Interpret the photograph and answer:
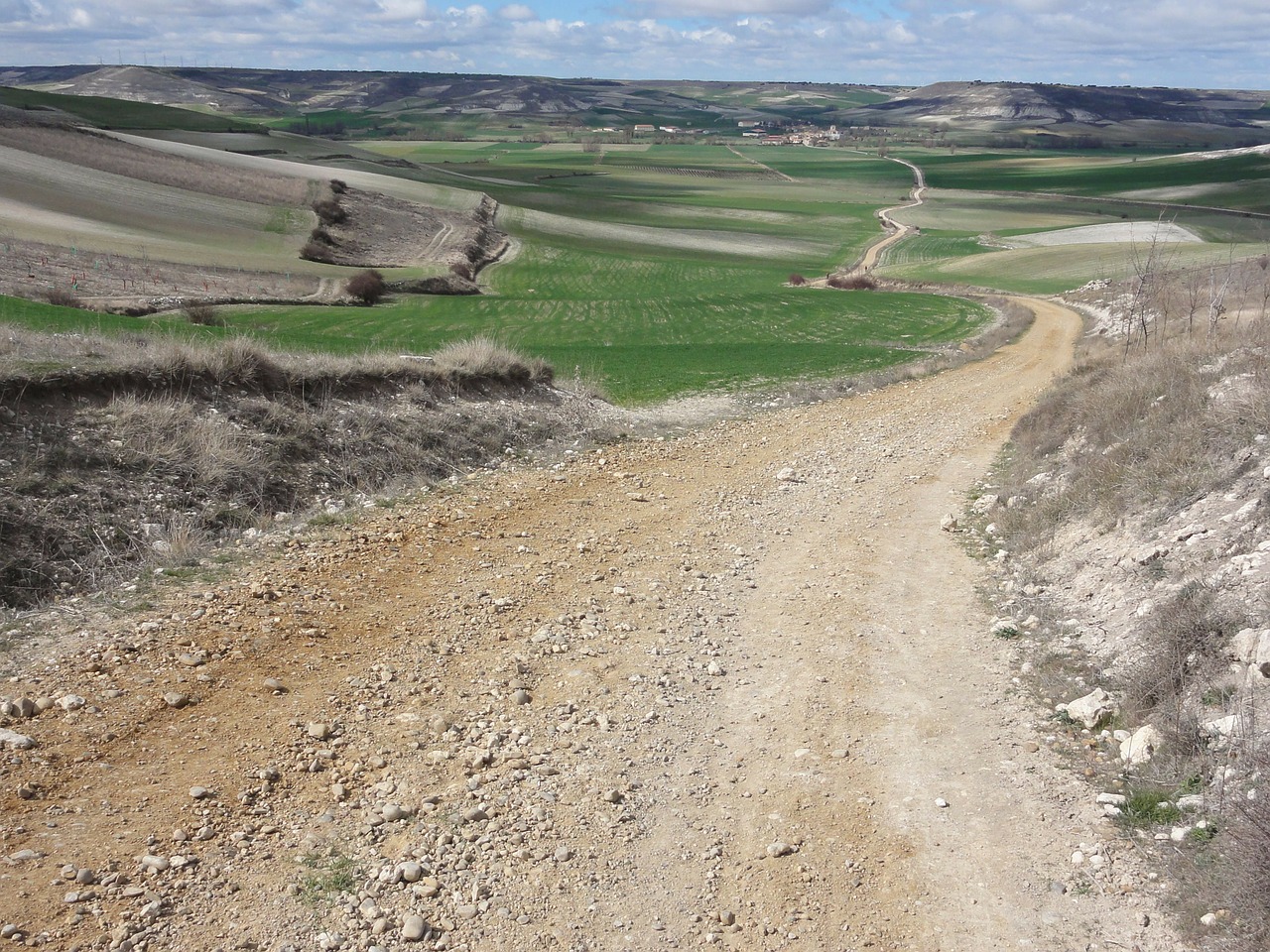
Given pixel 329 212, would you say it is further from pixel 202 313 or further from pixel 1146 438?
pixel 1146 438

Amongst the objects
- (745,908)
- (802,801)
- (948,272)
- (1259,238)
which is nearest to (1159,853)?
(802,801)

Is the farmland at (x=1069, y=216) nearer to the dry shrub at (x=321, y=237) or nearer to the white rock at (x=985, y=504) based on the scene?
the white rock at (x=985, y=504)

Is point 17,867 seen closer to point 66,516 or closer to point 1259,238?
point 66,516

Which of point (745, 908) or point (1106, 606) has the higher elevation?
point (1106, 606)

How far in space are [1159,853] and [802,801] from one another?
256 centimetres

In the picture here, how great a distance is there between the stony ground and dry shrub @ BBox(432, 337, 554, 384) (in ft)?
21.2

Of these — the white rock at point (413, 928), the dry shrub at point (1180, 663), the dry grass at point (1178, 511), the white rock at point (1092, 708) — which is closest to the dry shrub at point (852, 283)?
the dry grass at point (1178, 511)

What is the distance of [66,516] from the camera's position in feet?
35.0

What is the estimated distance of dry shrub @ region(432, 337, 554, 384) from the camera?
18.5m

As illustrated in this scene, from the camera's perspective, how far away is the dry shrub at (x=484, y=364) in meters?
18.5

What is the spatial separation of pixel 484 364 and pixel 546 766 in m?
12.5

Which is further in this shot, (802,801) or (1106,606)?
(1106,606)

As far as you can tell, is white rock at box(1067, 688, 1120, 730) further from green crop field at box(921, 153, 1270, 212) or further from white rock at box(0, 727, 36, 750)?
green crop field at box(921, 153, 1270, 212)

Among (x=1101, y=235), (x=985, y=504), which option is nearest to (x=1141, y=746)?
(x=985, y=504)
